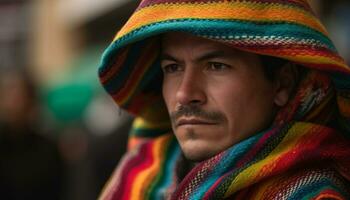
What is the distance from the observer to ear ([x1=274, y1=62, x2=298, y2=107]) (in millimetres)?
2979

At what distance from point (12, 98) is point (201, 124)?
9.28 feet

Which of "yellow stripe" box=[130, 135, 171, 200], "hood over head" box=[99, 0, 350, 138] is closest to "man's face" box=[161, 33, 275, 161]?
"hood over head" box=[99, 0, 350, 138]

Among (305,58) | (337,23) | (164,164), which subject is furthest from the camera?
(337,23)

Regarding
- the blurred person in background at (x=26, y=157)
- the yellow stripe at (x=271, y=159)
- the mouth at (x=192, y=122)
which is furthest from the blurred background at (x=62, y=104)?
the yellow stripe at (x=271, y=159)

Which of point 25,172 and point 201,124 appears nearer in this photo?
point 201,124

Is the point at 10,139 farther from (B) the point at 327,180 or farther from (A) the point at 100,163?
(B) the point at 327,180

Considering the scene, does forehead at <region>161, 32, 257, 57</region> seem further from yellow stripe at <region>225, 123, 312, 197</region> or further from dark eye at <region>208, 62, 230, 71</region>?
yellow stripe at <region>225, 123, 312, 197</region>

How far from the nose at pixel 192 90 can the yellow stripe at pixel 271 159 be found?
0.90ft

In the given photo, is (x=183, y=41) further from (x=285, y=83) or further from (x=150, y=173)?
(x=150, y=173)

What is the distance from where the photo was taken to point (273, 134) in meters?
2.84

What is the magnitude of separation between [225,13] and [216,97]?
0.91 ft

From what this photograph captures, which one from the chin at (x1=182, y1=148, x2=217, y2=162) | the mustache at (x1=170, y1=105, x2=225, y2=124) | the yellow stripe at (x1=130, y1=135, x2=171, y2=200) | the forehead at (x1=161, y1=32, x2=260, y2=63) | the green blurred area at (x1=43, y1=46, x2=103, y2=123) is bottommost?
the green blurred area at (x1=43, y1=46, x2=103, y2=123)

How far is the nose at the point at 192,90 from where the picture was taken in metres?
2.88

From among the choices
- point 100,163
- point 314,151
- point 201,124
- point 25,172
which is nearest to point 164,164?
point 201,124
